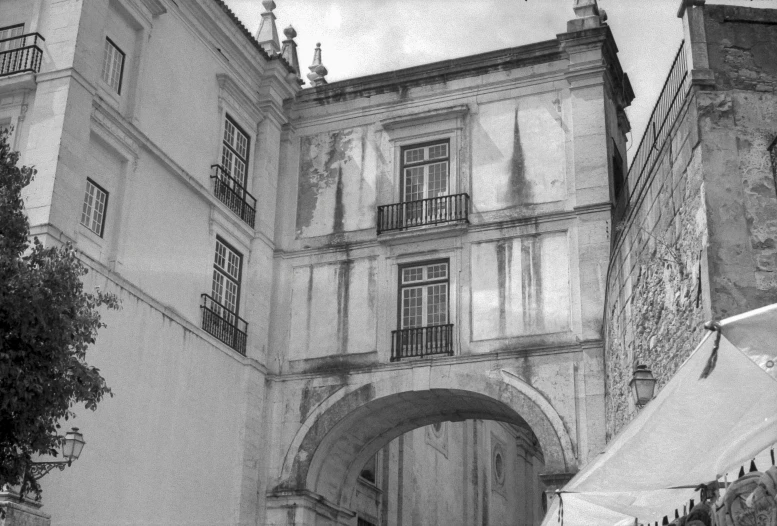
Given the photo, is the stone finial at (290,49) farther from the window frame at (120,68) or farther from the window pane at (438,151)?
the window frame at (120,68)

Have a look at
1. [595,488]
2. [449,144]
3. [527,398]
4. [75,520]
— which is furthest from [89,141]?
[595,488]

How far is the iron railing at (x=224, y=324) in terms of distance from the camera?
808 inches

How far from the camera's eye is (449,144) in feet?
74.3

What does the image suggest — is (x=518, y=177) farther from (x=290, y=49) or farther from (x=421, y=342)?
(x=290, y=49)

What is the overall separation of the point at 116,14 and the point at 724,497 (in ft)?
51.6

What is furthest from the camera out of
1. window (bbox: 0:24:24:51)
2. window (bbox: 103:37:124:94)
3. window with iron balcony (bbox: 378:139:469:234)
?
window with iron balcony (bbox: 378:139:469:234)

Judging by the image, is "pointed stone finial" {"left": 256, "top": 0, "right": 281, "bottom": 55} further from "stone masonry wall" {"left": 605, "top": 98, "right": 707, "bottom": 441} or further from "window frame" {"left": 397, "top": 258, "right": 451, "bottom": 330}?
"stone masonry wall" {"left": 605, "top": 98, "right": 707, "bottom": 441}

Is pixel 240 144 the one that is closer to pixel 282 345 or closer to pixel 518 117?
pixel 282 345

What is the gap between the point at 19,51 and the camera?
18.3m

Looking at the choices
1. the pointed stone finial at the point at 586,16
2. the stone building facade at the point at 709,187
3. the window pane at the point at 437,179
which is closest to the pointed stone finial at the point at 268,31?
the window pane at the point at 437,179

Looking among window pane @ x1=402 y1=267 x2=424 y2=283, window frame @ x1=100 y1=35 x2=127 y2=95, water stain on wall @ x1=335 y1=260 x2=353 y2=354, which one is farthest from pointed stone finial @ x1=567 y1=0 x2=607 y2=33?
window frame @ x1=100 y1=35 x2=127 y2=95

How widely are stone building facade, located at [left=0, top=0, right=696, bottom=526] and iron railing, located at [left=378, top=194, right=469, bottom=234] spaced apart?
5cm

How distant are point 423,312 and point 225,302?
4025 millimetres

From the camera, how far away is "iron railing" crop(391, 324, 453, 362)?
20953mm
